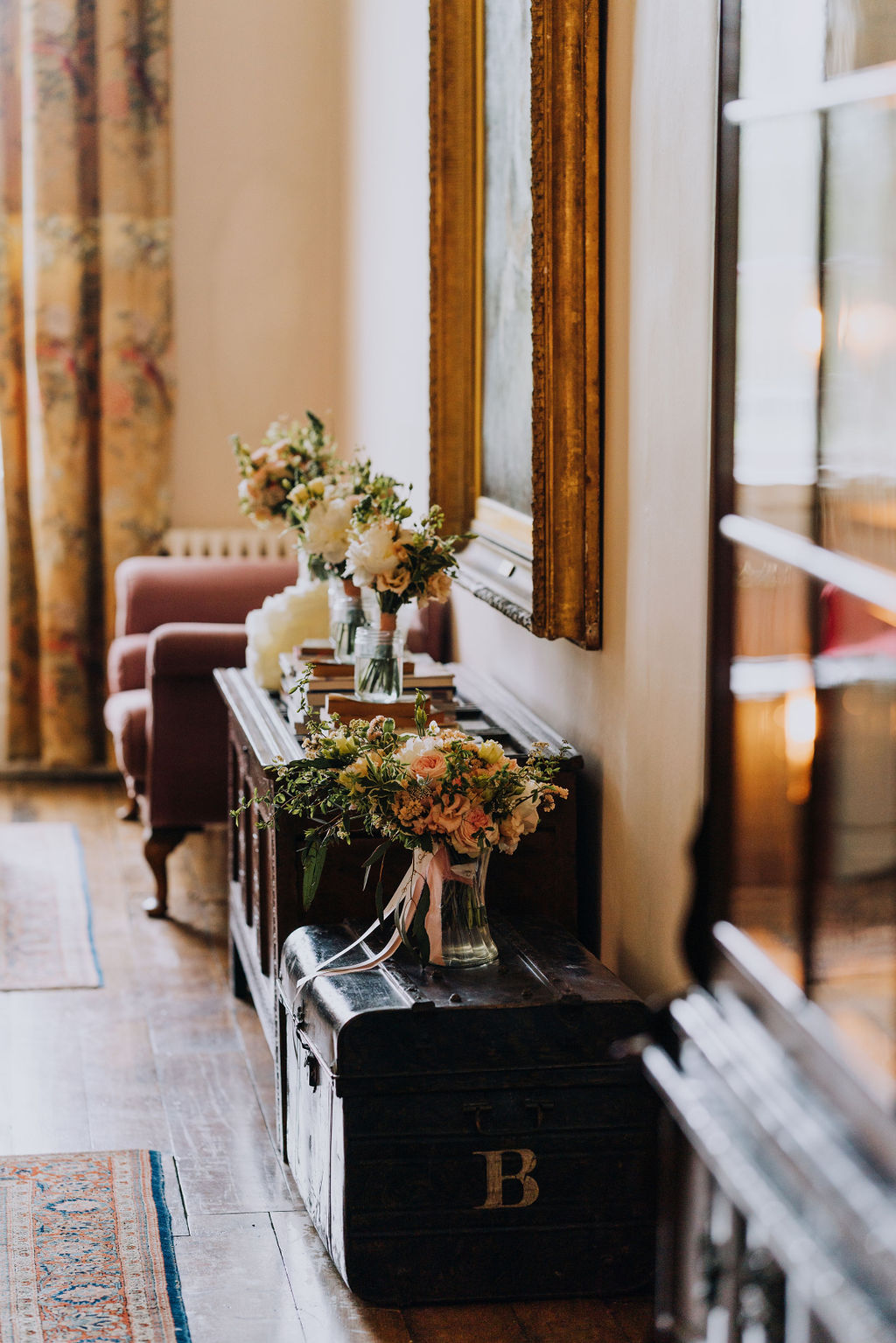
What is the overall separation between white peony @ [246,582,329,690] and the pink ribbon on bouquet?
127 cm

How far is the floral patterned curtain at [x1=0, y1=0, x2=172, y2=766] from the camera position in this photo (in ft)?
19.9

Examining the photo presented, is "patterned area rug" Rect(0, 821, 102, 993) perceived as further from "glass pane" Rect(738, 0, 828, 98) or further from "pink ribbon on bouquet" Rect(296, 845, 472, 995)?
"glass pane" Rect(738, 0, 828, 98)

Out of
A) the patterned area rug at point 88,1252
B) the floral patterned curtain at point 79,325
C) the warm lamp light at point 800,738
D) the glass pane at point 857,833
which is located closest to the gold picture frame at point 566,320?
the warm lamp light at point 800,738

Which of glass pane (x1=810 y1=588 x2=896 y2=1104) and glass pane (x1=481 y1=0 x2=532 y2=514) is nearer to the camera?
glass pane (x1=810 y1=588 x2=896 y2=1104)

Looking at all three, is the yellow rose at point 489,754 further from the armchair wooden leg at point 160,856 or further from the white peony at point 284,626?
the armchair wooden leg at point 160,856

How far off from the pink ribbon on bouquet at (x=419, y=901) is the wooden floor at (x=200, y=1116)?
1.62 feet

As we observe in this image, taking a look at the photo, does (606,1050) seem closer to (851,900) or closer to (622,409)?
(851,900)

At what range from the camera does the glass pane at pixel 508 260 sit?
3.51m

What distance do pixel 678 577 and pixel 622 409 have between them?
459mm

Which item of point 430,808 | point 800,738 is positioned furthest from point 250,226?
point 800,738

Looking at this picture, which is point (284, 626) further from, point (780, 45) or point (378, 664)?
point (780, 45)

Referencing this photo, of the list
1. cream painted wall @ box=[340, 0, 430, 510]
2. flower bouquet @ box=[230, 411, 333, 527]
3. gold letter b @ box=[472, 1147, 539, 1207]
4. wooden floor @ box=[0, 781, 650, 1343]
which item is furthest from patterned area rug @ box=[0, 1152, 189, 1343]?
cream painted wall @ box=[340, 0, 430, 510]

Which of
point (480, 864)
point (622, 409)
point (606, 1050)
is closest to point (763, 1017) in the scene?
point (606, 1050)

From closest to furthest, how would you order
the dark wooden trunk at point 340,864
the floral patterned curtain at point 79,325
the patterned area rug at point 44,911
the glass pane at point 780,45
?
the glass pane at point 780,45, the dark wooden trunk at point 340,864, the patterned area rug at point 44,911, the floral patterned curtain at point 79,325
